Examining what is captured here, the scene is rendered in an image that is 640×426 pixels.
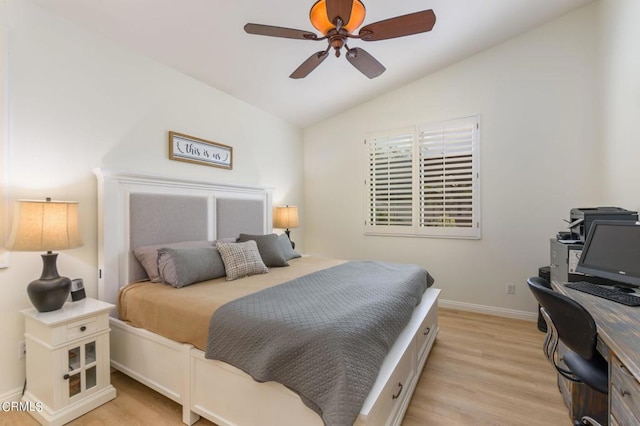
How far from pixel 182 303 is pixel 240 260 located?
75 cm

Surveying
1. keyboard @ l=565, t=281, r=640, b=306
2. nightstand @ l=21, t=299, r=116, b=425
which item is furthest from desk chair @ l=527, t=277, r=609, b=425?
nightstand @ l=21, t=299, r=116, b=425

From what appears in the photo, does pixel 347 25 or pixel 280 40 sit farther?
pixel 280 40

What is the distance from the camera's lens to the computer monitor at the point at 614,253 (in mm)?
1755

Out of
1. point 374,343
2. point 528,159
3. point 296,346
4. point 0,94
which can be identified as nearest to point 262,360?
point 296,346

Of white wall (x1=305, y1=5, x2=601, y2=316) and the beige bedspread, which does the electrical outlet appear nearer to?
the beige bedspread

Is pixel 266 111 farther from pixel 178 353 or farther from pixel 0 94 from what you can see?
pixel 178 353

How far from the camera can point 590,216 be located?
7.75 ft

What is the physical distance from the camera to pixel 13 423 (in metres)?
1.78

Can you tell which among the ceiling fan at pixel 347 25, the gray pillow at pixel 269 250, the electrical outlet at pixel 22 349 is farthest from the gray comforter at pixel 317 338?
the ceiling fan at pixel 347 25

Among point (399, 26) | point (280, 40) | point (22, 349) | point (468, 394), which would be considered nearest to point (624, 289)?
point (468, 394)

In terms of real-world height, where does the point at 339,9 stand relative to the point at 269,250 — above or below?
above

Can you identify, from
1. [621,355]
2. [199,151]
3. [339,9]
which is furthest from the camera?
[199,151]

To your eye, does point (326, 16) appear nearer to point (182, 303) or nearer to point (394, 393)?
point (182, 303)

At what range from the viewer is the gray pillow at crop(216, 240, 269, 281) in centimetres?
252
